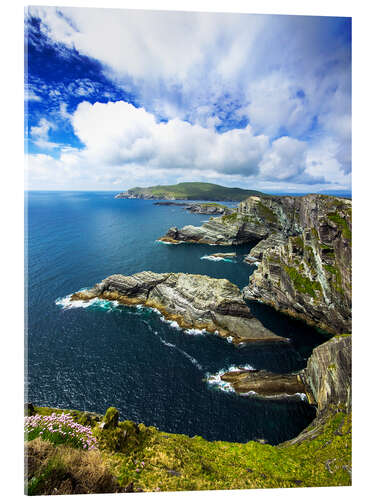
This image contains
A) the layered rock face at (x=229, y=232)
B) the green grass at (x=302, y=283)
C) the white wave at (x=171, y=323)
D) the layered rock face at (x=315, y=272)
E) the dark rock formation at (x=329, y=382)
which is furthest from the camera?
the layered rock face at (x=229, y=232)

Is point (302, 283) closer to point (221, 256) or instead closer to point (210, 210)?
point (221, 256)

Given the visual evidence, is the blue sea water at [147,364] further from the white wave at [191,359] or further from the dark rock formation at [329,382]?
the dark rock formation at [329,382]

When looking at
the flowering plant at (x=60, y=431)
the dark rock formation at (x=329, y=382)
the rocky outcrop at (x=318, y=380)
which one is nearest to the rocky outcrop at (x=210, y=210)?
the rocky outcrop at (x=318, y=380)

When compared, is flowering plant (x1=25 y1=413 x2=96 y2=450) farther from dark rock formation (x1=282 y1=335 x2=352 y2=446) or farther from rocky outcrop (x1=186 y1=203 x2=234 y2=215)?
rocky outcrop (x1=186 y1=203 x2=234 y2=215)

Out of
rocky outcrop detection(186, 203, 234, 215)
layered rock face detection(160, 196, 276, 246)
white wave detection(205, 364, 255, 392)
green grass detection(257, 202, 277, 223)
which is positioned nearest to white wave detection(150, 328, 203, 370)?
white wave detection(205, 364, 255, 392)

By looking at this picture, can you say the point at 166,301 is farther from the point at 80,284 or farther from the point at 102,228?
the point at 102,228

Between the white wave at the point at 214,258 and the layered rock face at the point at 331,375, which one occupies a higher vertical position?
the white wave at the point at 214,258
